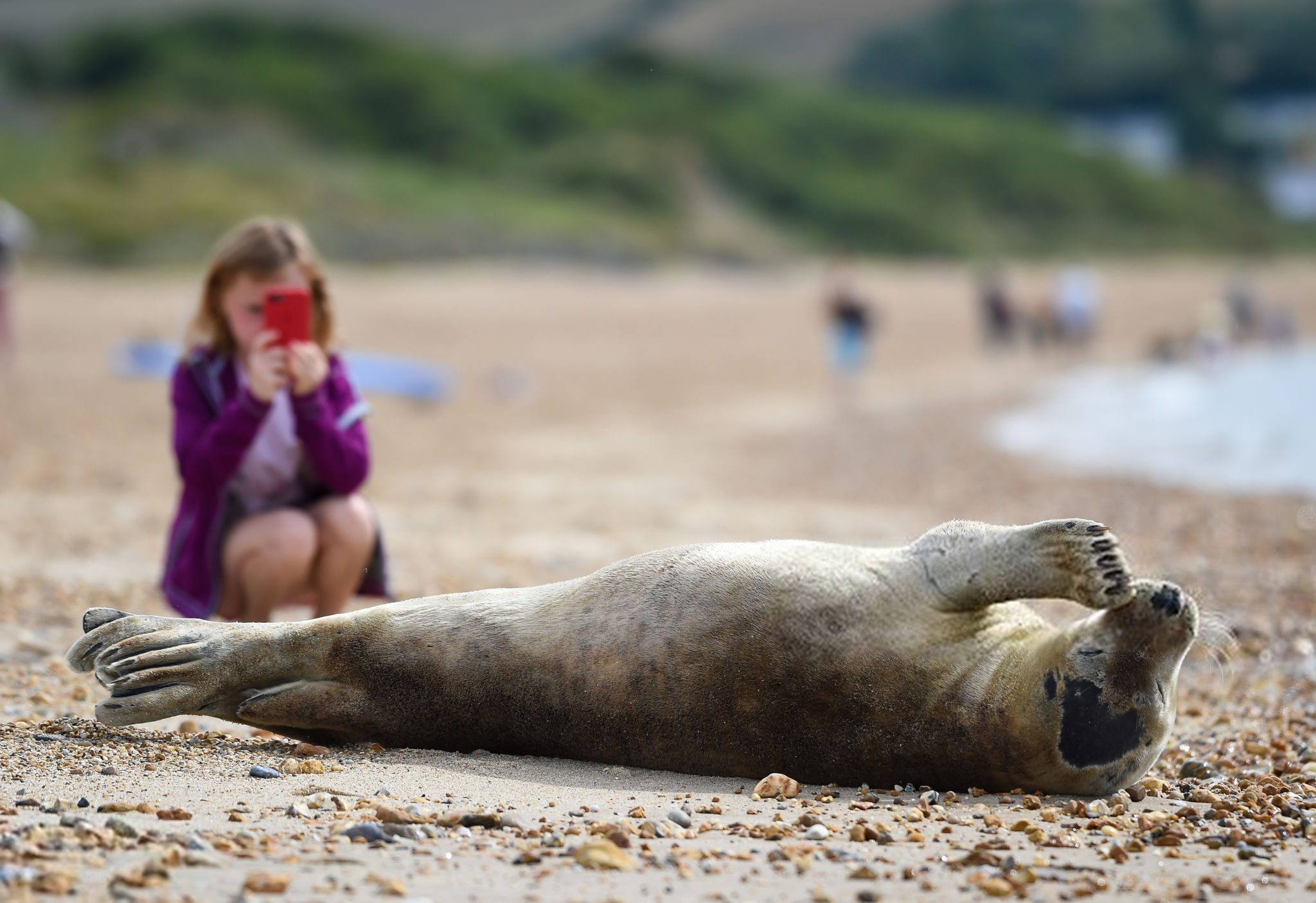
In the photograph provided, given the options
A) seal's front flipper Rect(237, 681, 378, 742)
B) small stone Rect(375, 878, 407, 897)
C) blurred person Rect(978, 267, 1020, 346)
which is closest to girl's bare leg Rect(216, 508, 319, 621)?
seal's front flipper Rect(237, 681, 378, 742)

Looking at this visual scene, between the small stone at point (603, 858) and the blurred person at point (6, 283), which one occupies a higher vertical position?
the blurred person at point (6, 283)

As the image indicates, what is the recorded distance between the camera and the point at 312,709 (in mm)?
3676

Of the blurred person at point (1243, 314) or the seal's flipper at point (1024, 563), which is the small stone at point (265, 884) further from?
the blurred person at point (1243, 314)

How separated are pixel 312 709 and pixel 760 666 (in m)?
1.10

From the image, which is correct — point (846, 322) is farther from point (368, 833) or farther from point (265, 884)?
point (265, 884)

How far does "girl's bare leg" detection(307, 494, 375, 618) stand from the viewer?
4.52 metres

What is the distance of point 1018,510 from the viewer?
923 cm

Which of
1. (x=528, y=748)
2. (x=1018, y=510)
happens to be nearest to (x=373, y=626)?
(x=528, y=748)

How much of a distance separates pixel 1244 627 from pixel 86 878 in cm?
445

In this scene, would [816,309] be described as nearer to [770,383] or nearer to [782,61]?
[770,383]

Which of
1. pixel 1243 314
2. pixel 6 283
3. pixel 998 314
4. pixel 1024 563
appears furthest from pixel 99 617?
pixel 1243 314

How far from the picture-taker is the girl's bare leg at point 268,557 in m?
4.42

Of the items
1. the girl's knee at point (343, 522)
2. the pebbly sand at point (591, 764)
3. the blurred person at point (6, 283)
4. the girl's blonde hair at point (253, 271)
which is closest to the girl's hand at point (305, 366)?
the girl's blonde hair at point (253, 271)

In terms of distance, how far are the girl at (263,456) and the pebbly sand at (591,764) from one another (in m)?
0.49
